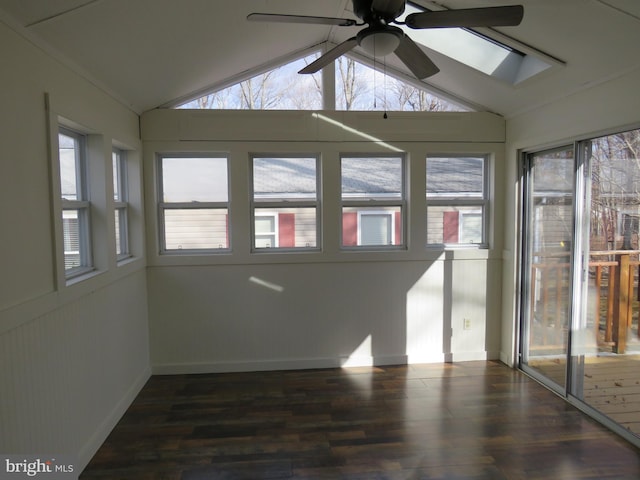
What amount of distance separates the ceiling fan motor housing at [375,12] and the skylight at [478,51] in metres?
1.59

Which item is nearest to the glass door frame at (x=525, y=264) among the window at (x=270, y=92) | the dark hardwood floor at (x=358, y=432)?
the dark hardwood floor at (x=358, y=432)

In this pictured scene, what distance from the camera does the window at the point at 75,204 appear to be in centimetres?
257

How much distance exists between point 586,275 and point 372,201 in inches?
76.5

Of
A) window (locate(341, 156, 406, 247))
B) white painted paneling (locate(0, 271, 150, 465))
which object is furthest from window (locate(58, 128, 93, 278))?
window (locate(341, 156, 406, 247))

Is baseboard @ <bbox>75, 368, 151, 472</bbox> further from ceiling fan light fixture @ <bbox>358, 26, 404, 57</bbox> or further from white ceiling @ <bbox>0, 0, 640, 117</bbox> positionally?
ceiling fan light fixture @ <bbox>358, 26, 404, 57</bbox>

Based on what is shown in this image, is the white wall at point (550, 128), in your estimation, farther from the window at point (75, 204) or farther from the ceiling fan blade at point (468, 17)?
the window at point (75, 204)

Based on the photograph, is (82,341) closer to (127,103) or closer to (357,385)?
(127,103)

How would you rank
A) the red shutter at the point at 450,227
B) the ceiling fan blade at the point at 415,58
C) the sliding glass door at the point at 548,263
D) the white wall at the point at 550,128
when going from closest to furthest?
the ceiling fan blade at the point at 415,58 → the white wall at the point at 550,128 → the sliding glass door at the point at 548,263 → the red shutter at the point at 450,227

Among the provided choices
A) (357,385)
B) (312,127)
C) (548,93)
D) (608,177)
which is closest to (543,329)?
(608,177)

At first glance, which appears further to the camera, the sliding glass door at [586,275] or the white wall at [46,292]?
the sliding glass door at [586,275]

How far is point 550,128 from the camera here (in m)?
3.42

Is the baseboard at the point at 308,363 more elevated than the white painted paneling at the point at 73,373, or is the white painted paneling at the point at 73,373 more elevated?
the white painted paneling at the point at 73,373

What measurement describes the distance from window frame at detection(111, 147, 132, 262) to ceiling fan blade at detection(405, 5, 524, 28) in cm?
282

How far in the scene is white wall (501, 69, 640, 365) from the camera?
8.89ft
